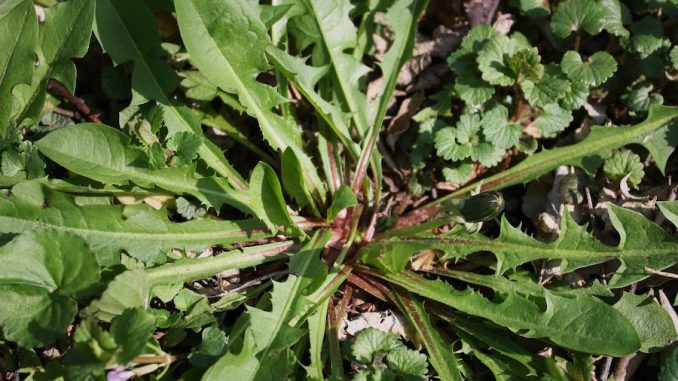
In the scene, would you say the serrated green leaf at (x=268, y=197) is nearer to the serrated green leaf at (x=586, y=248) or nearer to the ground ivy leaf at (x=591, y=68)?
the serrated green leaf at (x=586, y=248)

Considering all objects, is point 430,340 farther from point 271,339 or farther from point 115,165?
point 115,165

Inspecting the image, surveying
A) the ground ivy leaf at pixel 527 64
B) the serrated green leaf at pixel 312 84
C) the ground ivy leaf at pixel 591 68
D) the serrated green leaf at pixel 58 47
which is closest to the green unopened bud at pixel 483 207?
the serrated green leaf at pixel 312 84

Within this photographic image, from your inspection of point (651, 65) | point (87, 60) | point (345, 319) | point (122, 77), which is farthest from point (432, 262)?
point (87, 60)

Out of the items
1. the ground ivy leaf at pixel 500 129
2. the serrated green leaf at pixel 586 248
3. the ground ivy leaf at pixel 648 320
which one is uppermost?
the ground ivy leaf at pixel 500 129

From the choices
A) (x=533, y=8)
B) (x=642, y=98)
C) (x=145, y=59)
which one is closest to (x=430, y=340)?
(x=642, y=98)

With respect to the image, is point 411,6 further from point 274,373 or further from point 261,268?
point 274,373
